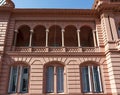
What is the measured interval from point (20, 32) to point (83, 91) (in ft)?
33.8

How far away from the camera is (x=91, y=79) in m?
14.4

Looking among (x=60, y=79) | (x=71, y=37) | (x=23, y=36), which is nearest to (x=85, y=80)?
(x=60, y=79)

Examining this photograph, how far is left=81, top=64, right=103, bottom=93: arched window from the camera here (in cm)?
1410

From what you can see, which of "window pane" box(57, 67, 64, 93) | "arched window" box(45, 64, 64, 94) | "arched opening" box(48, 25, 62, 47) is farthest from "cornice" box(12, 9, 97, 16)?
"window pane" box(57, 67, 64, 93)

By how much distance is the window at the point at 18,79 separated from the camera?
13886 millimetres

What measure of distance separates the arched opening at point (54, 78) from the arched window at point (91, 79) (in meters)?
2.00

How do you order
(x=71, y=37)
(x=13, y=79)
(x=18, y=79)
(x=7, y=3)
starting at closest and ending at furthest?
(x=18, y=79)
(x=13, y=79)
(x=7, y=3)
(x=71, y=37)

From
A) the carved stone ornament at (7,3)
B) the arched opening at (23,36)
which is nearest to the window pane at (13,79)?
the arched opening at (23,36)

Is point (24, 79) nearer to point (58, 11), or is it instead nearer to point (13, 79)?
point (13, 79)

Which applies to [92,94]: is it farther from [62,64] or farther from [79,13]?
[79,13]

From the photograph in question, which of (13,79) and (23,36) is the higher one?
(23,36)

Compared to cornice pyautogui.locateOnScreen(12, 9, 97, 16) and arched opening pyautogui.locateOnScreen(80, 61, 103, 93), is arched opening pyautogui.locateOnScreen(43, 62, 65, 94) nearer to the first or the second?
arched opening pyautogui.locateOnScreen(80, 61, 103, 93)

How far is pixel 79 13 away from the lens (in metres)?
17.2

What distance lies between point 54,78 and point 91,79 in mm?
3517
